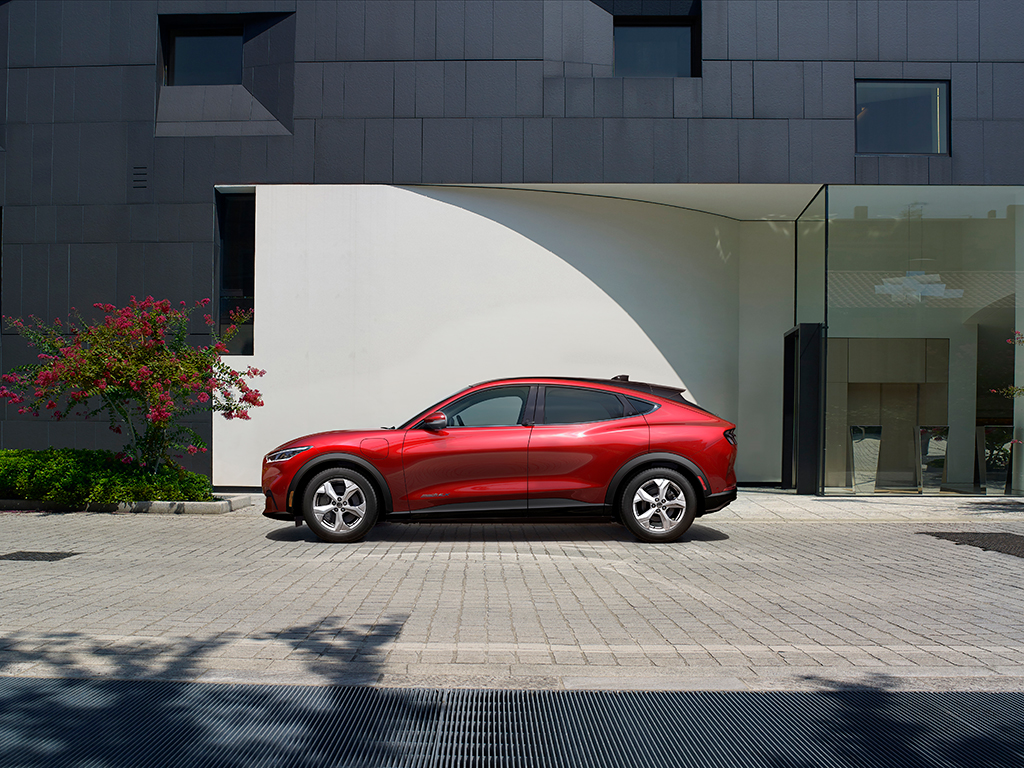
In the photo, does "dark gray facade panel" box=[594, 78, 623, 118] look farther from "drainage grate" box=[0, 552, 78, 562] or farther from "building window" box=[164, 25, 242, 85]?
"drainage grate" box=[0, 552, 78, 562]

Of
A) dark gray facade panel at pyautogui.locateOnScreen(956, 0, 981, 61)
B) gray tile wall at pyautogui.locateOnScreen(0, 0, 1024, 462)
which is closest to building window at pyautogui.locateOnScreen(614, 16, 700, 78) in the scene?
gray tile wall at pyautogui.locateOnScreen(0, 0, 1024, 462)

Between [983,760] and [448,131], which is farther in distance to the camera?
[448,131]

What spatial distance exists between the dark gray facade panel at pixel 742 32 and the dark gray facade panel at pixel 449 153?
451cm

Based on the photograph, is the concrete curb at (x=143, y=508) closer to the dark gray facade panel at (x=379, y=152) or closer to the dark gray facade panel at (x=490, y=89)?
the dark gray facade panel at (x=379, y=152)

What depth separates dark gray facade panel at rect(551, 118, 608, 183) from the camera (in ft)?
42.3

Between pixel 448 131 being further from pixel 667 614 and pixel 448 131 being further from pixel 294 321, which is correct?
pixel 667 614

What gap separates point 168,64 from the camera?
45.6 feet

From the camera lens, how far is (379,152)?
13070mm

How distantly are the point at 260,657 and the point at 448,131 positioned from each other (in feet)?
34.3

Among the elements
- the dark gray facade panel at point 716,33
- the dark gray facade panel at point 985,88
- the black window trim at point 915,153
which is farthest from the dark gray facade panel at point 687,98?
the dark gray facade panel at point 985,88

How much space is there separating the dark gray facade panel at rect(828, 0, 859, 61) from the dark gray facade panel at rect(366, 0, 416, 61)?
689 centimetres

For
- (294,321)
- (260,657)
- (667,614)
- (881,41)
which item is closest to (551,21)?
(881,41)

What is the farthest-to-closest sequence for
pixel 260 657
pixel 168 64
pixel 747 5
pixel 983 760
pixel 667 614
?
pixel 168 64, pixel 747 5, pixel 667 614, pixel 260 657, pixel 983 760

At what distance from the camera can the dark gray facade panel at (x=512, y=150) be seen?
12930mm
